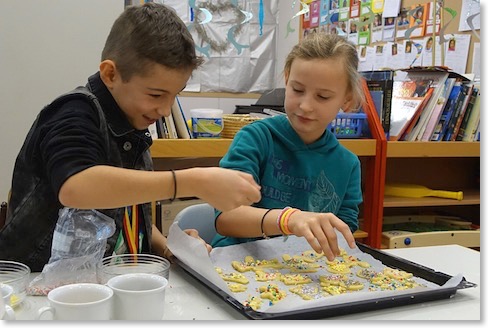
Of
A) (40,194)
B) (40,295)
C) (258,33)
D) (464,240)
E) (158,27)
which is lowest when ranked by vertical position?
(464,240)

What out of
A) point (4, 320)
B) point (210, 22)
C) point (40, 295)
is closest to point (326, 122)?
point (40, 295)

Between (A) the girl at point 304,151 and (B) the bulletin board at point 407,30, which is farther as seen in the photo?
(B) the bulletin board at point 407,30

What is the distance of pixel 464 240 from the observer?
1862 mm

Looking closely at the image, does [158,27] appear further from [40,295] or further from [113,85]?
[40,295]

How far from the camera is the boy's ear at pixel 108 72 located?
0.93 meters

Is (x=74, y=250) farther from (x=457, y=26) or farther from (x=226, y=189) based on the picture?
(x=457, y=26)

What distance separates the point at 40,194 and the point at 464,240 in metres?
1.52

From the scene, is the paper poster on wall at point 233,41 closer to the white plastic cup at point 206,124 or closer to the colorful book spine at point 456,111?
the white plastic cup at point 206,124

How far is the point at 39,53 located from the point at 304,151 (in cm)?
113

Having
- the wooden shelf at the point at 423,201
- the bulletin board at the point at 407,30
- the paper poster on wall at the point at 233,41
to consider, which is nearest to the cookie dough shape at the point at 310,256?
the wooden shelf at the point at 423,201

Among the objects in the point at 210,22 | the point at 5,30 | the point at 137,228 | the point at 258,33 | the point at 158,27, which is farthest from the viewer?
the point at 258,33

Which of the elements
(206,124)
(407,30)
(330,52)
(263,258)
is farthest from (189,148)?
(407,30)

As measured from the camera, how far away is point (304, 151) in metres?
1.32

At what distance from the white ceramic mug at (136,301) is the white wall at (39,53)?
4.50ft
